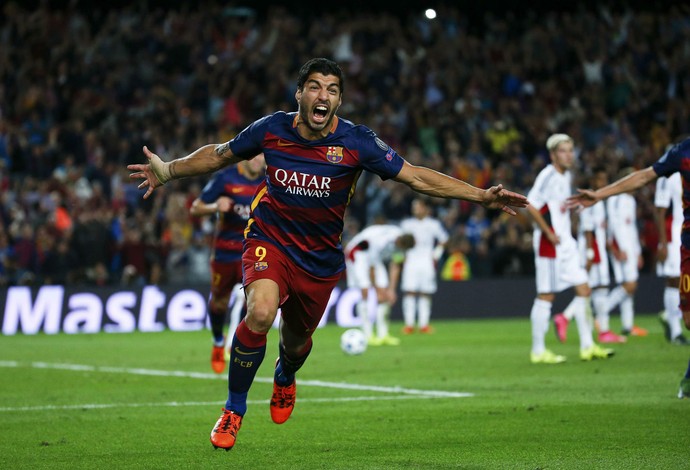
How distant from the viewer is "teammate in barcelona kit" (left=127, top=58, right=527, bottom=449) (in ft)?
25.1

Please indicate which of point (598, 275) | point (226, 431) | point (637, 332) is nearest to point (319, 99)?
point (226, 431)

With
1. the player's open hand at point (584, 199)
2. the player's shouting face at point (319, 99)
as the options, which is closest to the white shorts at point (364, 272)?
the player's open hand at point (584, 199)

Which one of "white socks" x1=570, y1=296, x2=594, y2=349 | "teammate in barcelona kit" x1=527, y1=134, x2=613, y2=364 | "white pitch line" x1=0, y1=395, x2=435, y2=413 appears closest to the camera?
"white pitch line" x1=0, y1=395, x2=435, y2=413

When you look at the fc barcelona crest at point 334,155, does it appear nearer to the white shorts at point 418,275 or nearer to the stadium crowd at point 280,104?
the white shorts at point 418,275

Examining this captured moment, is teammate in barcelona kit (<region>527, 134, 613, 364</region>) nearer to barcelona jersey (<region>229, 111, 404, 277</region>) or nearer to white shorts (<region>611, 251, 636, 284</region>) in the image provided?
white shorts (<region>611, 251, 636, 284</region>)

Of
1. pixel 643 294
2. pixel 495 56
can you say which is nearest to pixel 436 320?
pixel 643 294

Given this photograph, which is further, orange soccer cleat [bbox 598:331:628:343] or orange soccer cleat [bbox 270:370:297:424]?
orange soccer cleat [bbox 598:331:628:343]

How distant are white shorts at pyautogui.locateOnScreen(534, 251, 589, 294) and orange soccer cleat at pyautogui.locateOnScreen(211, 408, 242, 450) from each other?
7.52 metres

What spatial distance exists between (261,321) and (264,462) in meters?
0.88

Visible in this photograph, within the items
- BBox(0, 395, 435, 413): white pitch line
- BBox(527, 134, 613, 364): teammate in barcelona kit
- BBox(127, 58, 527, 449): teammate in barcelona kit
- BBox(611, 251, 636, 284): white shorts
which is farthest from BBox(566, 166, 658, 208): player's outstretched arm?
BBox(611, 251, 636, 284): white shorts

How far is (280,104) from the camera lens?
27781 mm

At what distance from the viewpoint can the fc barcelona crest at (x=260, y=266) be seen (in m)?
7.75

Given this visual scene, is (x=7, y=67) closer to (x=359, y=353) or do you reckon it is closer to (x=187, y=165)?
(x=359, y=353)

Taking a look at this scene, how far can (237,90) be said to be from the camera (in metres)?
27.9
